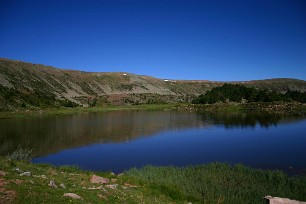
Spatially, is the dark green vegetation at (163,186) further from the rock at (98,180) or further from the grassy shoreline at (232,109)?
the grassy shoreline at (232,109)

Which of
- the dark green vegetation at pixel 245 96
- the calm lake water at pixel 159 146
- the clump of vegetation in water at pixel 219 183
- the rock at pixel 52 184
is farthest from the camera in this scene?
the dark green vegetation at pixel 245 96

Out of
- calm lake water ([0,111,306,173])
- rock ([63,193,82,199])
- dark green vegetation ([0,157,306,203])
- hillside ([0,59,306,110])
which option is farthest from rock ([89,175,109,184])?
hillside ([0,59,306,110])

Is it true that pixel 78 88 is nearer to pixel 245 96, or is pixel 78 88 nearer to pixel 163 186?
pixel 245 96

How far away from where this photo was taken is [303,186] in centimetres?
1584

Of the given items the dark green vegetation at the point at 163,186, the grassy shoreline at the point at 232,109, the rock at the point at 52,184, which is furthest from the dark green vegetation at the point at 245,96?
the rock at the point at 52,184

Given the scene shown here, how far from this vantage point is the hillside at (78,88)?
88438 mm

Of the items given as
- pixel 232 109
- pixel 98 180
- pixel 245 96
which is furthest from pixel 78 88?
pixel 98 180

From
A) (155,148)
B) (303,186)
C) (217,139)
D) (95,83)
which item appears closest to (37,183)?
(303,186)

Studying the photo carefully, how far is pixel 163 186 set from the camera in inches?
623

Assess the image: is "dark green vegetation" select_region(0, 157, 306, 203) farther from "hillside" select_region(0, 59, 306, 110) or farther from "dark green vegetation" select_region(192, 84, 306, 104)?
"dark green vegetation" select_region(192, 84, 306, 104)

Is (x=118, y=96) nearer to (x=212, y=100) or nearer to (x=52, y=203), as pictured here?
(x=212, y=100)

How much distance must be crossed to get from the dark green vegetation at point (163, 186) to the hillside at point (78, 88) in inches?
2420

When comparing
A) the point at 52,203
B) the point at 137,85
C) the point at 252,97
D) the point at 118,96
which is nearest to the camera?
the point at 52,203

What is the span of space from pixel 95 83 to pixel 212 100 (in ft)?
236
